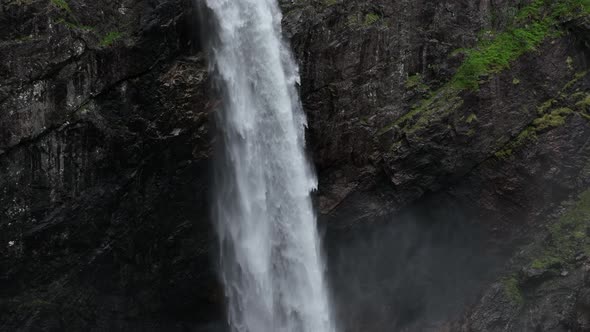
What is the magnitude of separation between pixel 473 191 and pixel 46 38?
17014 millimetres

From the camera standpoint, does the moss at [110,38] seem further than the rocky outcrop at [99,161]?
Yes

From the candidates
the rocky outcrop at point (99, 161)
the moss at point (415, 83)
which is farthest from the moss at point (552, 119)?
the rocky outcrop at point (99, 161)

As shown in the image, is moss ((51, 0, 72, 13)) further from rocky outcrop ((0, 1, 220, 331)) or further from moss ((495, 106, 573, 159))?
moss ((495, 106, 573, 159))

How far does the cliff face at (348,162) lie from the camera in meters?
19.2

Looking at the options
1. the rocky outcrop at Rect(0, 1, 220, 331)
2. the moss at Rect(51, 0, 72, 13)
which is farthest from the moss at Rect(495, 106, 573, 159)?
the moss at Rect(51, 0, 72, 13)

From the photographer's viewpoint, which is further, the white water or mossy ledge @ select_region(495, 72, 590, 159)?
mossy ledge @ select_region(495, 72, 590, 159)

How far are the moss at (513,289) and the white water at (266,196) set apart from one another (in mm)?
7273

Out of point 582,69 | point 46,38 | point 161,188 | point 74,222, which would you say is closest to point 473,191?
point 582,69

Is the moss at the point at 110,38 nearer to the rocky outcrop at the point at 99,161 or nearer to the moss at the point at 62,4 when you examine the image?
the rocky outcrop at the point at 99,161

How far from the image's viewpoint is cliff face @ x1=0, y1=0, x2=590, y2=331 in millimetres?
19203

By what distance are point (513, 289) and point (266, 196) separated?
10.6 m

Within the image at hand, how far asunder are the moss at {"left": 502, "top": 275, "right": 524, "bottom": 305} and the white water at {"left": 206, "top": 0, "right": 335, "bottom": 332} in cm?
727

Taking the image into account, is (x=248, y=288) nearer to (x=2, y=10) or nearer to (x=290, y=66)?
(x=290, y=66)

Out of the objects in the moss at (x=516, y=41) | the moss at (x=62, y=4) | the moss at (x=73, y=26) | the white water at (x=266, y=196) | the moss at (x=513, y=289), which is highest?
the moss at (x=62, y=4)
